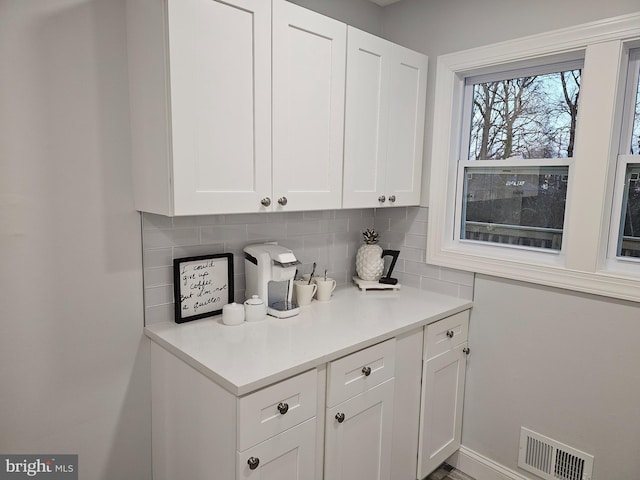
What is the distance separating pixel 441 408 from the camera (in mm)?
2238

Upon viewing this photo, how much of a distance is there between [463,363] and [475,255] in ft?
1.90

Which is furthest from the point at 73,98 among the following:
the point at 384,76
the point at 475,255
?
the point at 475,255

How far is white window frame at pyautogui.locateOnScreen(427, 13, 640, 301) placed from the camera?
5.95 ft

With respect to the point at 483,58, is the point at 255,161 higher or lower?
lower

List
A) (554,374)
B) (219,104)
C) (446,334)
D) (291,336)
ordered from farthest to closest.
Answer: (446,334) < (554,374) < (291,336) < (219,104)

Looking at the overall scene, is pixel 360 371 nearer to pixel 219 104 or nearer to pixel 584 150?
pixel 219 104

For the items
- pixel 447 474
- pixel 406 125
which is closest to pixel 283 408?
pixel 447 474

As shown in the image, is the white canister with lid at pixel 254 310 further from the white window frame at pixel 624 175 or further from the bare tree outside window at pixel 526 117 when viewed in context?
the white window frame at pixel 624 175

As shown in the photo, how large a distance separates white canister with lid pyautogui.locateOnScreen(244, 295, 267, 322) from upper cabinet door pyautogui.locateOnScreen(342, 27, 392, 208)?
23.8 inches

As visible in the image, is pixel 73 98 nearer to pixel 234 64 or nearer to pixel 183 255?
pixel 234 64

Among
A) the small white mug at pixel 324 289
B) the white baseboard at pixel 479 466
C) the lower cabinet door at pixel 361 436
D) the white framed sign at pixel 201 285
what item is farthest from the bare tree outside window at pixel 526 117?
the white baseboard at pixel 479 466

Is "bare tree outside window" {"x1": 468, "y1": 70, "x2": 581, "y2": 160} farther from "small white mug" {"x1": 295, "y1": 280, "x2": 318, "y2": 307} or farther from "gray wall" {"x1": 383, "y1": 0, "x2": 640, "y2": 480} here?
"small white mug" {"x1": 295, "y1": 280, "x2": 318, "y2": 307}

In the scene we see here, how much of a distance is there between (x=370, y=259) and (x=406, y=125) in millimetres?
754

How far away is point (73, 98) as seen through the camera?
1.57 m
